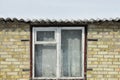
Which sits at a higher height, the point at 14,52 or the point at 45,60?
the point at 14,52

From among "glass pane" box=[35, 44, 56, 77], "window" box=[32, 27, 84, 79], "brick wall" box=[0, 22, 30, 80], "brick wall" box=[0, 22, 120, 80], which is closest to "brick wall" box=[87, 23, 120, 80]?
"brick wall" box=[0, 22, 120, 80]

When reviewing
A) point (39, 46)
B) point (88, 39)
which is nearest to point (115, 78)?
point (88, 39)

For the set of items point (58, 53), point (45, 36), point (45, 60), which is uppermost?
point (45, 36)

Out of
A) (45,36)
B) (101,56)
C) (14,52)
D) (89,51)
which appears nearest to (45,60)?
(45,36)

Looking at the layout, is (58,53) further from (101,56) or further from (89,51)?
(101,56)

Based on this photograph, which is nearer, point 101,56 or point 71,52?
point 101,56

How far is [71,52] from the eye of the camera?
12.9m

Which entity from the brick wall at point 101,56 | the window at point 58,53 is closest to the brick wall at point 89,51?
the brick wall at point 101,56

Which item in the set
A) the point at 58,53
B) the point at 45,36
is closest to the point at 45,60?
the point at 58,53

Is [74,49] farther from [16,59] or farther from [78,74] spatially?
[16,59]

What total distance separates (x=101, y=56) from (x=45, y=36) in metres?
1.41

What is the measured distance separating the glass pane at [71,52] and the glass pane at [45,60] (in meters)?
0.24

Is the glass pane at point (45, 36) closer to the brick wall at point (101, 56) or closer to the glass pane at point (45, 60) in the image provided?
the glass pane at point (45, 60)

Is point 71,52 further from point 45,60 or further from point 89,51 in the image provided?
point 45,60
